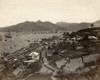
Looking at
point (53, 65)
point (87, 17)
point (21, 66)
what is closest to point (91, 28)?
point (87, 17)

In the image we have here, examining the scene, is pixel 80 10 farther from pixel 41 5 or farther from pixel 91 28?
pixel 41 5

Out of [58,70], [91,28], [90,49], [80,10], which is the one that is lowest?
[58,70]

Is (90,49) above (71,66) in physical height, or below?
above

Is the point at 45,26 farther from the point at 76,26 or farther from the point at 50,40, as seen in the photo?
the point at 76,26

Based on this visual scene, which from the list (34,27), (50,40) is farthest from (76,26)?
(34,27)
